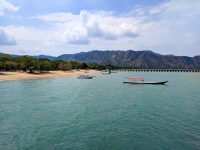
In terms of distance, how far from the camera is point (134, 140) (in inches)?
901

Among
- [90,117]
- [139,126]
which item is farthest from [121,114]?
[139,126]

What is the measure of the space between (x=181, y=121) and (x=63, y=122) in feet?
47.0

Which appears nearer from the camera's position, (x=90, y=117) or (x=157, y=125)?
(x=157, y=125)

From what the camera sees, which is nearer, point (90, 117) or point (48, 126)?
point (48, 126)

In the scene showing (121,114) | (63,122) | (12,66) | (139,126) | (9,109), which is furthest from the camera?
(12,66)

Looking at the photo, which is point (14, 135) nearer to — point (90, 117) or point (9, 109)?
point (90, 117)

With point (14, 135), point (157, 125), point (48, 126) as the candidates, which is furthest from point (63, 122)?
point (157, 125)

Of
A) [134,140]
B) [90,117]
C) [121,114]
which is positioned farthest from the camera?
[121,114]

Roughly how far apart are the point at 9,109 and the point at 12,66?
99685mm

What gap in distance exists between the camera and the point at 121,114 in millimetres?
34625

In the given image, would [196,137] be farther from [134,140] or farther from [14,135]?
[14,135]

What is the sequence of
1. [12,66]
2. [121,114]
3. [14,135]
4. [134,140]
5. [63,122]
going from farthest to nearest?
[12,66]
[121,114]
[63,122]
[14,135]
[134,140]

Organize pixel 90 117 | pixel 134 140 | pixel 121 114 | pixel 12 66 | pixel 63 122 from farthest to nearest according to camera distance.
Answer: pixel 12 66 → pixel 121 114 → pixel 90 117 → pixel 63 122 → pixel 134 140

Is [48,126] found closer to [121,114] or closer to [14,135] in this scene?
[14,135]
